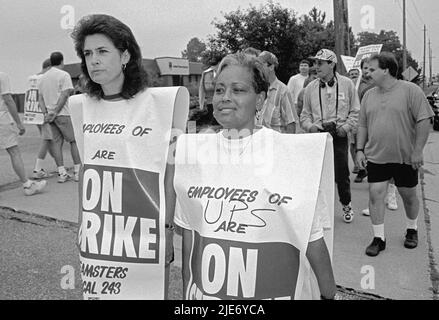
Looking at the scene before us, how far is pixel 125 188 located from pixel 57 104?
512 cm

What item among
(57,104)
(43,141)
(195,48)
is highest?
(195,48)

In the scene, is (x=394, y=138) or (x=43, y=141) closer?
(x=394, y=138)

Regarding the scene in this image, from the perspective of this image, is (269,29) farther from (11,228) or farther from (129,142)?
(129,142)

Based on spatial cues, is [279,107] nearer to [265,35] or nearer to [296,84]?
[296,84]

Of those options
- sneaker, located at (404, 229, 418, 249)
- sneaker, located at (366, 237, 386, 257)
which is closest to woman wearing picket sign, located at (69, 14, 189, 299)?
sneaker, located at (366, 237, 386, 257)

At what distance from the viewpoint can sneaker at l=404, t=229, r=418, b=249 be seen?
4.07m

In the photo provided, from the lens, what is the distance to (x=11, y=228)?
4727 millimetres

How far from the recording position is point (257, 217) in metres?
1.52

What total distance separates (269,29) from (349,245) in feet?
69.1

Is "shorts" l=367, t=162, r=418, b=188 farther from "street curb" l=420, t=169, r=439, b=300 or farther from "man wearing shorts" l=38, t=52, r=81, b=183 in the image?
"man wearing shorts" l=38, t=52, r=81, b=183

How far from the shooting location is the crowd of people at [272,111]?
1.73m

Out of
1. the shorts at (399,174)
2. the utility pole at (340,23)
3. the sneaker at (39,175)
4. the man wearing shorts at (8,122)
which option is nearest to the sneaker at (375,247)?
the shorts at (399,174)

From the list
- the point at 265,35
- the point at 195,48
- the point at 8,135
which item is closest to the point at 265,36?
the point at 265,35

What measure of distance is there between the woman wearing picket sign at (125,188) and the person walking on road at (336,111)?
10.3 feet
